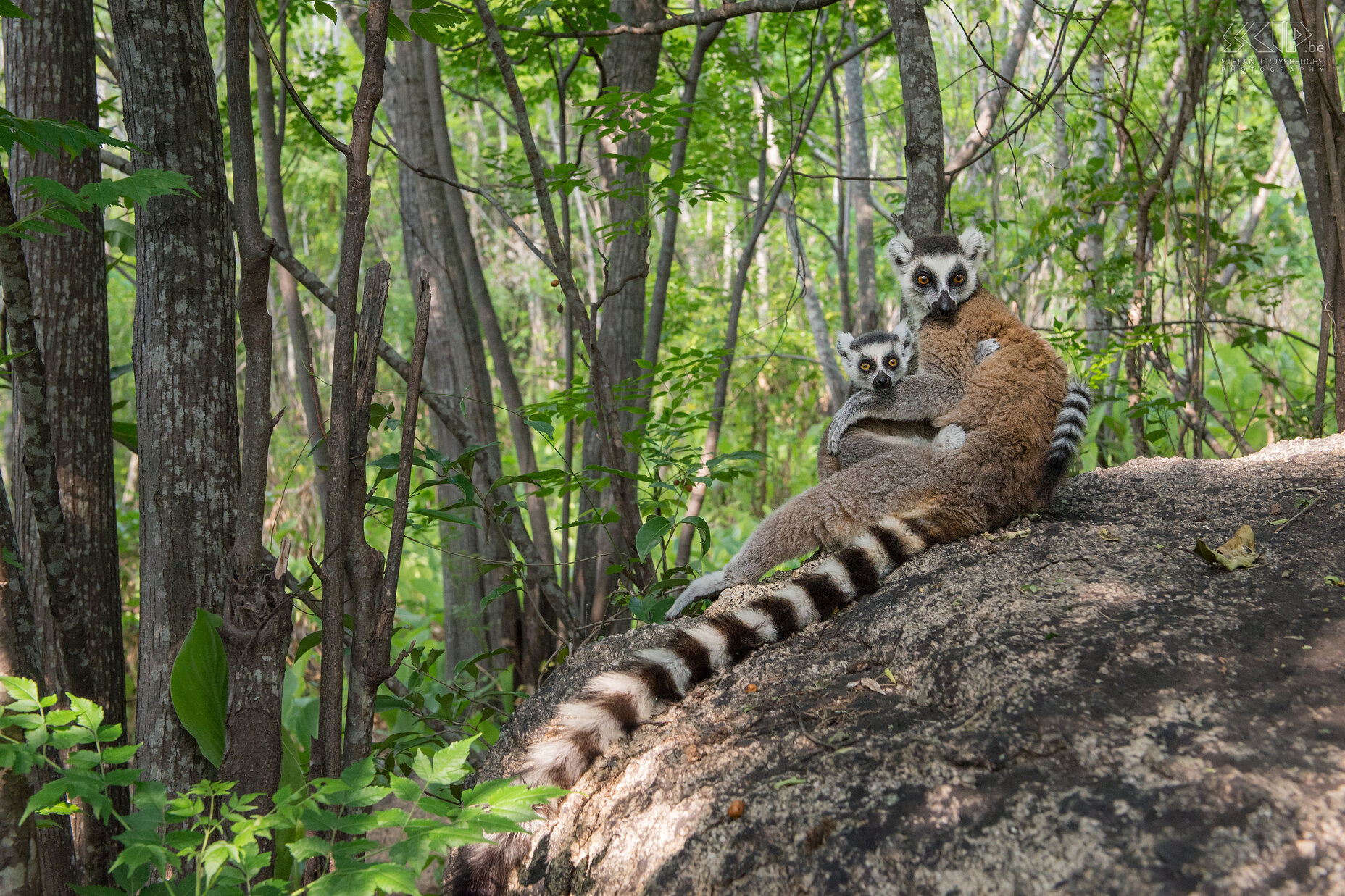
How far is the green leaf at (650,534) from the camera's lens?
143 inches

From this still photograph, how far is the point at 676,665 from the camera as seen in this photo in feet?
8.21

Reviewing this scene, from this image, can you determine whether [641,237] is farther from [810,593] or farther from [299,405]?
[299,405]

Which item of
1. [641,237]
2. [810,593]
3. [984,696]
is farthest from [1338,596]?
[641,237]

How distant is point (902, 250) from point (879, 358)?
53cm

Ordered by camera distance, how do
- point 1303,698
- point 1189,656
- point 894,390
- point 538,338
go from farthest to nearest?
point 538,338
point 894,390
point 1189,656
point 1303,698

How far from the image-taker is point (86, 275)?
10.3 feet

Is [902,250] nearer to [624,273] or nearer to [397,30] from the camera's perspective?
[624,273]

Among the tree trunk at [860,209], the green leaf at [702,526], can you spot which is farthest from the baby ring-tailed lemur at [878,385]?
the tree trunk at [860,209]

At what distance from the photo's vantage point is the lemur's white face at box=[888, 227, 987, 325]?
149 inches

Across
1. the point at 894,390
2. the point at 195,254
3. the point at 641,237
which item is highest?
the point at 641,237

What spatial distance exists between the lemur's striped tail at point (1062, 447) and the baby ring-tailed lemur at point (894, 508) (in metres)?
0.04

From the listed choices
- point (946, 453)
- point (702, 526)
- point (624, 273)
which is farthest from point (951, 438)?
point (624, 273)

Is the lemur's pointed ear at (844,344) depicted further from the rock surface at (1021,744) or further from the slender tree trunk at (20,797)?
the slender tree trunk at (20,797)

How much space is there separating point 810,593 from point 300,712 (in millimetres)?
3727
